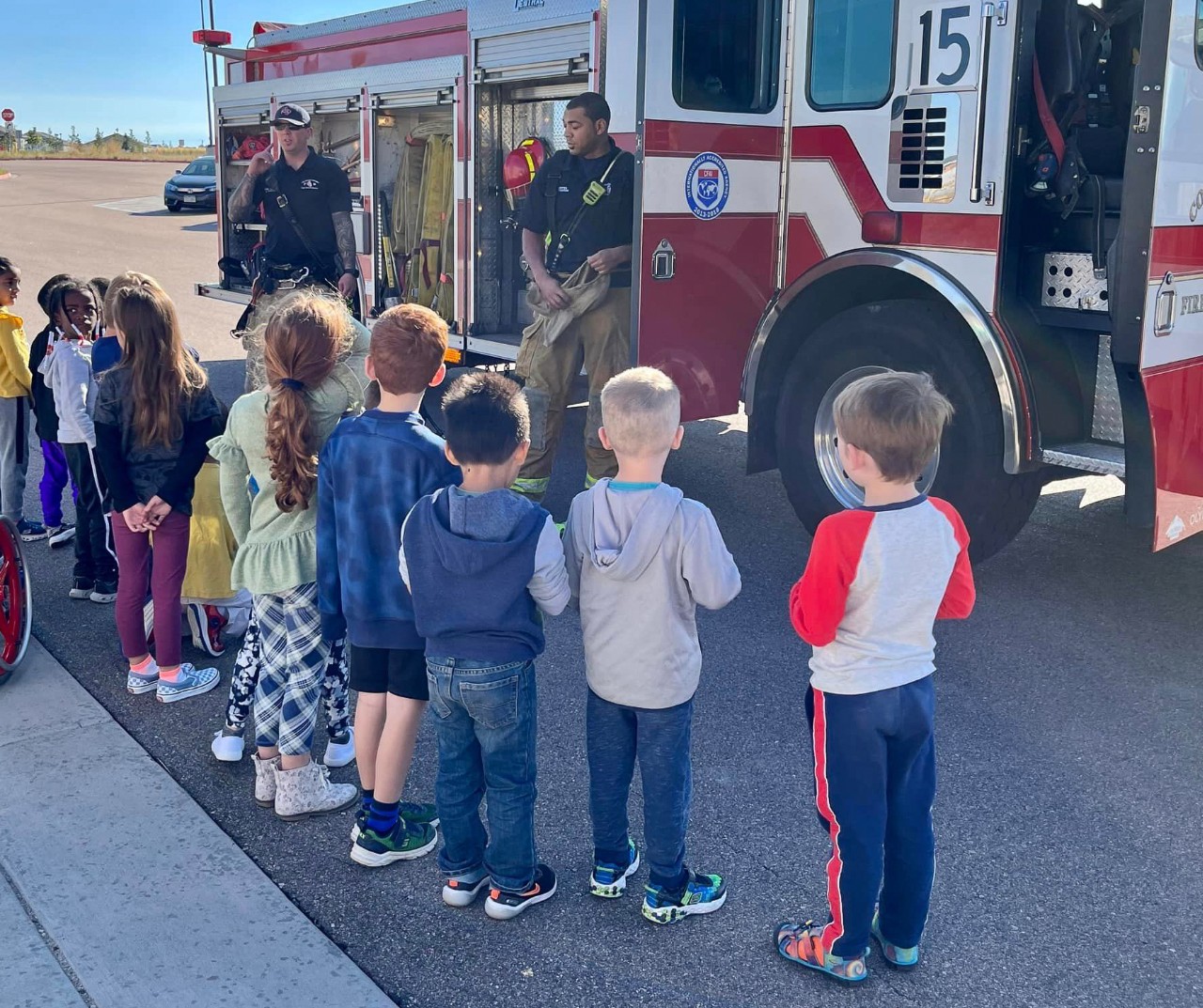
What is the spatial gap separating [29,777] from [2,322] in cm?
242

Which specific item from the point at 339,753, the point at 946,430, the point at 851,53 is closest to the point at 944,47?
the point at 851,53

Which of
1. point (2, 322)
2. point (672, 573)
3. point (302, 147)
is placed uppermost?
point (302, 147)

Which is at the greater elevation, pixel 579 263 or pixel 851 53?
pixel 851 53

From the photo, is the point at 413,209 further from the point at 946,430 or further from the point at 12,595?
the point at 12,595

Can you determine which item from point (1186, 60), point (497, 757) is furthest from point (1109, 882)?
point (1186, 60)

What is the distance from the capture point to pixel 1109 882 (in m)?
3.11

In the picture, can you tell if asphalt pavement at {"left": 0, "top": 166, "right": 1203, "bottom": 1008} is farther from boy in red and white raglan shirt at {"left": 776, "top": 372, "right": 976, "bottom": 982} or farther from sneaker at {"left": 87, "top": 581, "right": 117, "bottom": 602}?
boy in red and white raglan shirt at {"left": 776, "top": 372, "right": 976, "bottom": 982}

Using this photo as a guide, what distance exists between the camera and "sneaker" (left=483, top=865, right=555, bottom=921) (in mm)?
2941

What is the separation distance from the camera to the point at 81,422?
4.72 metres

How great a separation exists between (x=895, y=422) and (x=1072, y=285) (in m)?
2.95

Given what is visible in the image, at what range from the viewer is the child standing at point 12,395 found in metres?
5.24

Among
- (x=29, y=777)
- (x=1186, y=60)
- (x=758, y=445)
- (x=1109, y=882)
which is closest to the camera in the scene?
(x=1109, y=882)

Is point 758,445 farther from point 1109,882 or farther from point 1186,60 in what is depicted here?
point 1109,882

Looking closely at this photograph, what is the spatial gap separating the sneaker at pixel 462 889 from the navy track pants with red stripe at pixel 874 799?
86 cm
